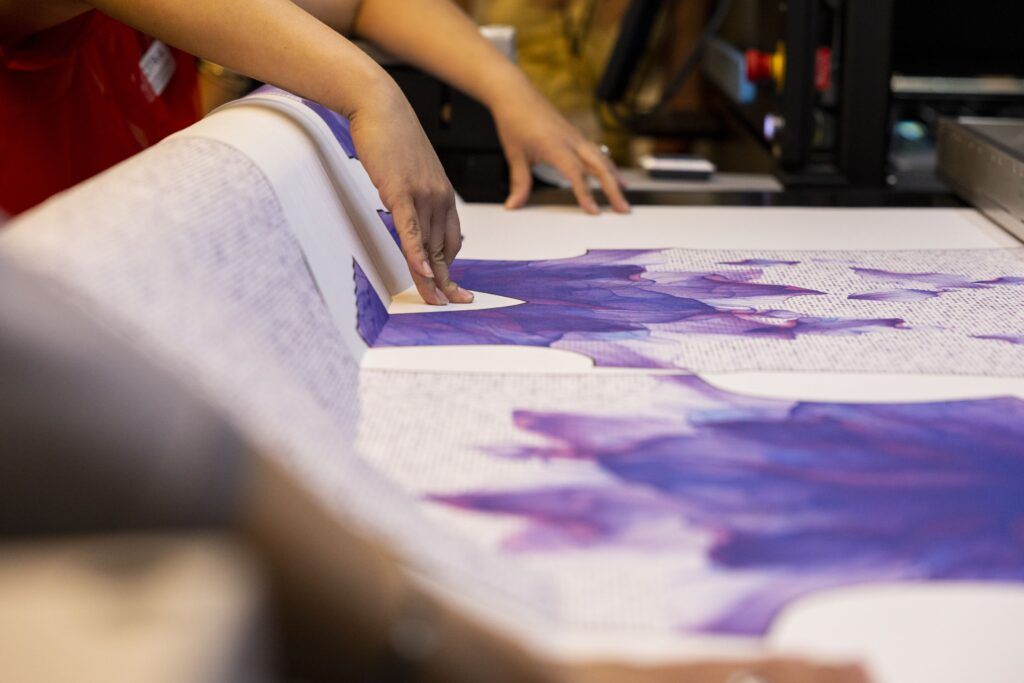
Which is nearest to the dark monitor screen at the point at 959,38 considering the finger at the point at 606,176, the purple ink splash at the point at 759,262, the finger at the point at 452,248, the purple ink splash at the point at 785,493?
the finger at the point at 606,176

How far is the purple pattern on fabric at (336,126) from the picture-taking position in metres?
1.06

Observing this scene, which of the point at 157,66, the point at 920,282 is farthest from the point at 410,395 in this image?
the point at 157,66

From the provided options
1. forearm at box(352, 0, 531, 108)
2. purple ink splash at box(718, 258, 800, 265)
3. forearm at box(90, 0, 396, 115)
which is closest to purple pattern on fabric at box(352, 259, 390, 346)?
forearm at box(90, 0, 396, 115)

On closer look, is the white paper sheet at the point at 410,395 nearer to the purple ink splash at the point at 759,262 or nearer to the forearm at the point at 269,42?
the forearm at the point at 269,42

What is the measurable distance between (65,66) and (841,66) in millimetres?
991

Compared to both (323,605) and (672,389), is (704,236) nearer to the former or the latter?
(672,389)

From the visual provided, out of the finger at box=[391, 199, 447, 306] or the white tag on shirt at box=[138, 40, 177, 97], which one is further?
the white tag on shirt at box=[138, 40, 177, 97]

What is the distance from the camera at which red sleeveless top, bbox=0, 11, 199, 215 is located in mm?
1057

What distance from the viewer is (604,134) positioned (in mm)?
2867

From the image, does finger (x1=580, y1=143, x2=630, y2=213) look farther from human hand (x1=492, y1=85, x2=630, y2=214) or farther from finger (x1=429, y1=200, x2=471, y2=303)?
finger (x1=429, y1=200, x2=471, y2=303)

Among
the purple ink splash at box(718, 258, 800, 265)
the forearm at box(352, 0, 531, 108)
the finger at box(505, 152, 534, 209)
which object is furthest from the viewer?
the finger at box(505, 152, 534, 209)

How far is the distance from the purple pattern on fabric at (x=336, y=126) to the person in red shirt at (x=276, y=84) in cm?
9

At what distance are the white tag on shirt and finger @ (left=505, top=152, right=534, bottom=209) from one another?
16.3 inches

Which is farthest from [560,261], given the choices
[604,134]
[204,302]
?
[604,134]
